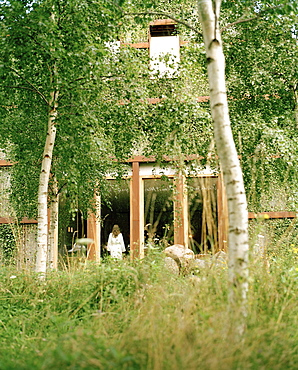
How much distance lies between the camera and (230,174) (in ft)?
12.4

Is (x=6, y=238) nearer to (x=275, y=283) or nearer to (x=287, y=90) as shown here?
(x=287, y=90)

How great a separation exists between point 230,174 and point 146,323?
1508mm

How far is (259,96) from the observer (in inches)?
371

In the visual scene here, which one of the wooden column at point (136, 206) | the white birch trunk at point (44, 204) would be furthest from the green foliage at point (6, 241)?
the white birch trunk at point (44, 204)

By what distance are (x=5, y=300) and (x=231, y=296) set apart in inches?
141

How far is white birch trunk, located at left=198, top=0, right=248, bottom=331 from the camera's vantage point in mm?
3529

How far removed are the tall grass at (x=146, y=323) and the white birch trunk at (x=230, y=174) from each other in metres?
0.19

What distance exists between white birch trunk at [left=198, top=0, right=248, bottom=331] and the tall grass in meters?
0.19

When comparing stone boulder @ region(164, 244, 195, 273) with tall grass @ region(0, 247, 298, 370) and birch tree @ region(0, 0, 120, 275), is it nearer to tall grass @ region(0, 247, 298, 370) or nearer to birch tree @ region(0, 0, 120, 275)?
tall grass @ region(0, 247, 298, 370)

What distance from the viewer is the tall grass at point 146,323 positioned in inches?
109

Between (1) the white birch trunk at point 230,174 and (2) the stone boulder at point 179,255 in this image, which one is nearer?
(1) the white birch trunk at point 230,174

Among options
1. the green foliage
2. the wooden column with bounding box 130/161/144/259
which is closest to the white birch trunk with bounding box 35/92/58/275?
the wooden column with bounding box 130/161/144/259

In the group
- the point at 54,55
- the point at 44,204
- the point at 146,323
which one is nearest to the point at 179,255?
the point at 44,204

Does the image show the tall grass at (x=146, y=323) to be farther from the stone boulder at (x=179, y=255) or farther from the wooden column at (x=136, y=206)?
the wooden column at (x=136, y=206)
